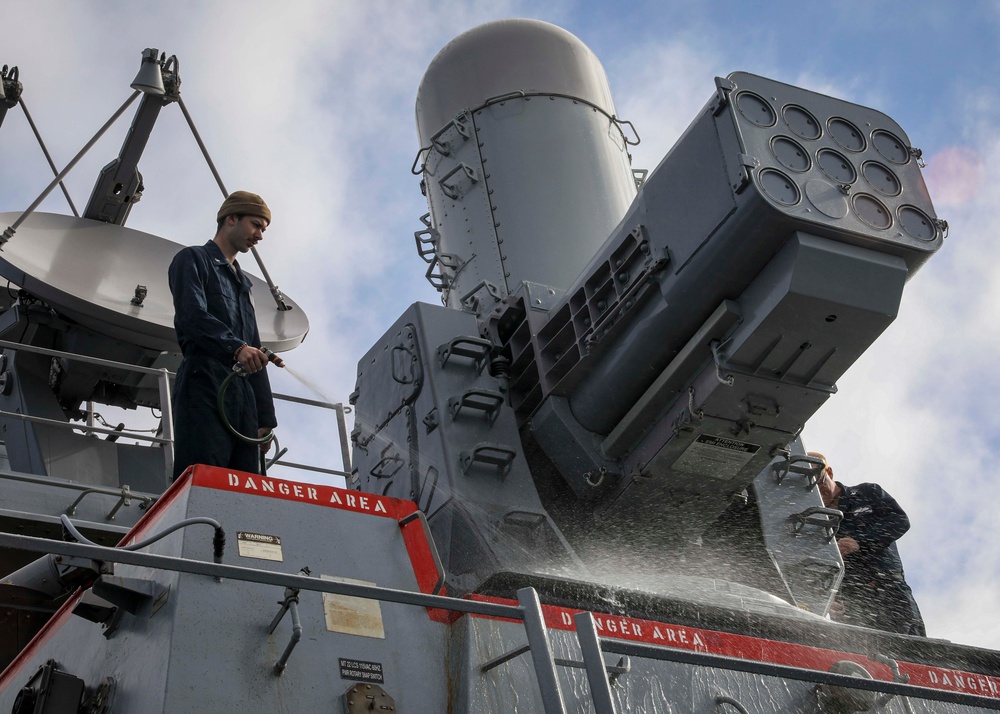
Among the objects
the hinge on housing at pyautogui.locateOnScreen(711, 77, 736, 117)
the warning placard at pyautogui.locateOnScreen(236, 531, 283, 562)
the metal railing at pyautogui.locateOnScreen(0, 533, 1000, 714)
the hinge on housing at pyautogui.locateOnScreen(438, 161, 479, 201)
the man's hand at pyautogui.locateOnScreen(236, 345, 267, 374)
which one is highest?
the hinge on housing at pyautogui.locateOnScreen(438, 161, 479, 201)

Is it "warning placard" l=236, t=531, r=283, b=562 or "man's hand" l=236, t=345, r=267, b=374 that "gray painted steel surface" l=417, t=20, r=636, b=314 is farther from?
"warning placard" l=236, t=531, r=283, b=562

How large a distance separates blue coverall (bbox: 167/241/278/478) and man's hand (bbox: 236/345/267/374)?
0.10m

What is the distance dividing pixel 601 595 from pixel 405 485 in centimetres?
186

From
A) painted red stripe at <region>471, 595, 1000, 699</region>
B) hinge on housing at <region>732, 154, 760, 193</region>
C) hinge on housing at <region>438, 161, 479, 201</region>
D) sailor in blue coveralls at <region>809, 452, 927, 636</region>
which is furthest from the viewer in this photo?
hinge on housing at <region>438, 161, 479, 201</region>

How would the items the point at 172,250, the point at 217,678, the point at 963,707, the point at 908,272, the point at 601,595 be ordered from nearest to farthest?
1. the point at 217,678
2. the point at 963,707
3. the point at 601,595
4. the point at 908,272
5. the point at 172,250

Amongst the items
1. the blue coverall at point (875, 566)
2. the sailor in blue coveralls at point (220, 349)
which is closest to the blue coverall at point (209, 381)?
the sailor in blue coveralls at point (220, 349)

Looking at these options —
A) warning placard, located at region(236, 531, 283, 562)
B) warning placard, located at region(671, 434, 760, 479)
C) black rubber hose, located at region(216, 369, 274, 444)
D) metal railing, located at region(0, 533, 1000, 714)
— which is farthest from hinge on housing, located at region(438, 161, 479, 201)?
metal railing, located at region(0, 533, 1000, 714)

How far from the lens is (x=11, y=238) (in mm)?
8078

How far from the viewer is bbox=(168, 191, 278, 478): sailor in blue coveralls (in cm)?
482

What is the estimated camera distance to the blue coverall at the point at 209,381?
15.8 ft

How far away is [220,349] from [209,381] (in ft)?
0.48

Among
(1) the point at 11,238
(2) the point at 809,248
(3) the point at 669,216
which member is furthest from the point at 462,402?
(1) the point at 11,238

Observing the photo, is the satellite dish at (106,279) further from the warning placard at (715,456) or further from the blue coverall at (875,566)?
the blue coverall at (875,566)

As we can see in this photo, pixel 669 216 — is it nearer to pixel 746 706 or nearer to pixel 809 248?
pixel 809 248
